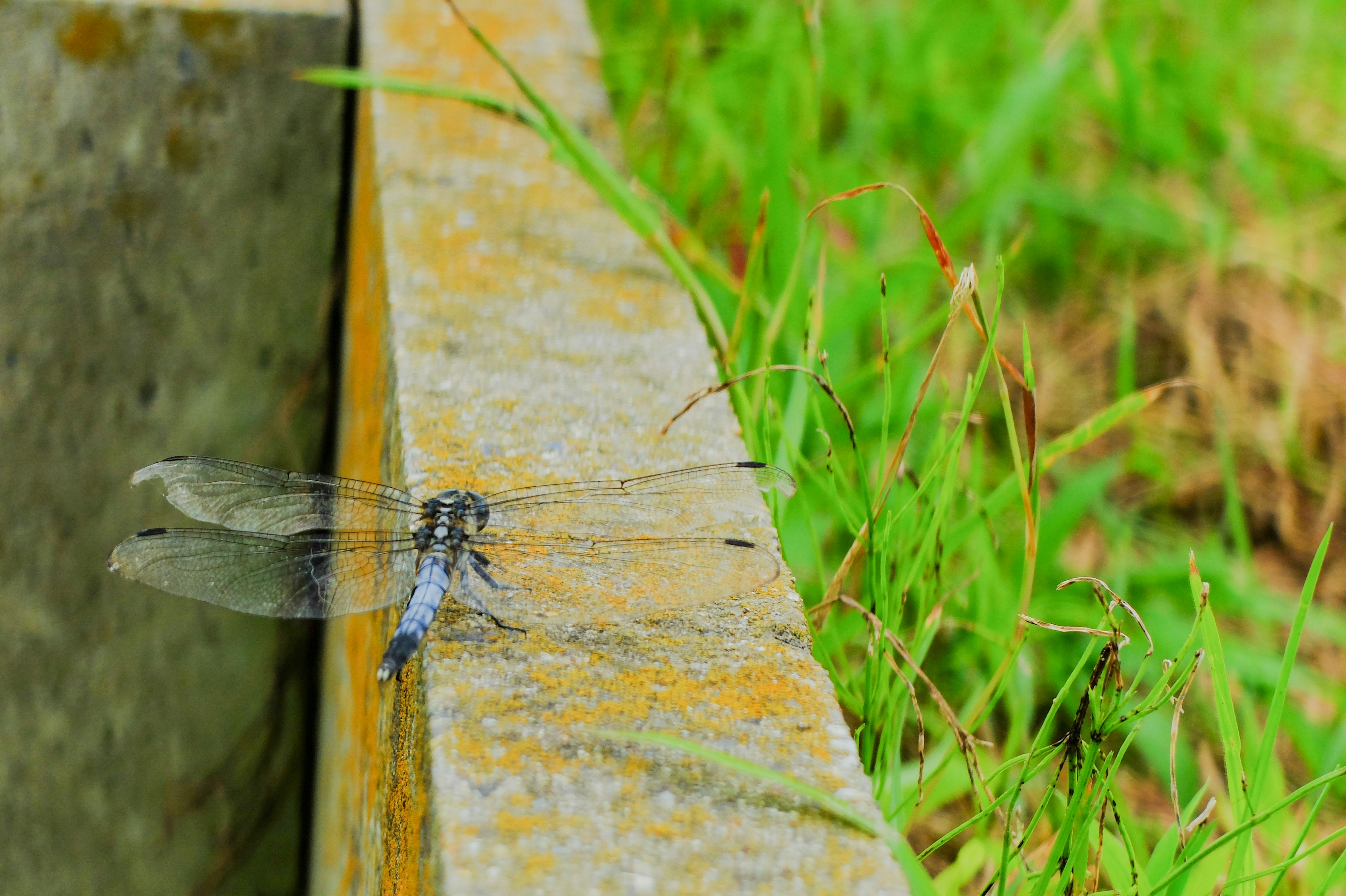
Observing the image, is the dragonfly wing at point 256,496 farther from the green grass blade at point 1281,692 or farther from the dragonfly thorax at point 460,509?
the green grass blade at point 1281,692

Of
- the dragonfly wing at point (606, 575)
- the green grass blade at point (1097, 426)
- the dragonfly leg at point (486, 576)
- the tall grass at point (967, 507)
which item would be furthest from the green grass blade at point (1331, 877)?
the dragonfly leg at point (486, 576)

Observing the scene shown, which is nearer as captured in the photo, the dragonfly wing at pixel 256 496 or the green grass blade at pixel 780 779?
the green grass blade at pixel 780 779

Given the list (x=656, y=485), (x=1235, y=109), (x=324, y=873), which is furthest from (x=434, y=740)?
(x=1235, y=109)

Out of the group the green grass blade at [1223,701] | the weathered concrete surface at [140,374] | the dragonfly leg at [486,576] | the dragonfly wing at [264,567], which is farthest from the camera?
the weathered concrete surface at [140,374]

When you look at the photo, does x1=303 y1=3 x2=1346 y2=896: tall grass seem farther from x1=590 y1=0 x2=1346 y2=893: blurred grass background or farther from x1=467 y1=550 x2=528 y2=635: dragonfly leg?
x1=467 y1=550 x2=528 y2=635: dragonfly leg

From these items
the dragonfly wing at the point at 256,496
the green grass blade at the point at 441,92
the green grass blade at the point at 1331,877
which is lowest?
the green grass blade at the point at 1331,877

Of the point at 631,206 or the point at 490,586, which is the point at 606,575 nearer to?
the point at 490,586

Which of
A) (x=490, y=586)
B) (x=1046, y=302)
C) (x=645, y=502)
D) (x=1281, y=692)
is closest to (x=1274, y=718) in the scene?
(x=1281, y=692)
